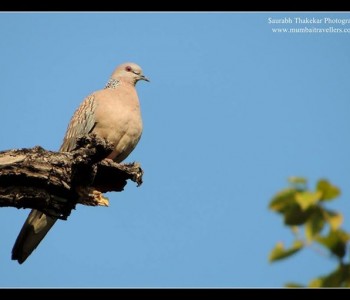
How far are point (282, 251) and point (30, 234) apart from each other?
4492 mm

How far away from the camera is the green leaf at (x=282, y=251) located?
1.93 meters

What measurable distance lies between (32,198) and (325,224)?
360 cm

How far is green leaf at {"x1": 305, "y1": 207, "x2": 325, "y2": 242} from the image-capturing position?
6.40 feet

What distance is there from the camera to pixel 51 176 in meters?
5.08

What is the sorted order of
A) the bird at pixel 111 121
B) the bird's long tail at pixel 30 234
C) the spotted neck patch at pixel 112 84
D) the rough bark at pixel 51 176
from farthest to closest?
the spotted neck patch at pixel 112 84 < the bird at pixel 111 121 < the bird's long tail at pixel 30 234 < the rough bark at pixel 51 176

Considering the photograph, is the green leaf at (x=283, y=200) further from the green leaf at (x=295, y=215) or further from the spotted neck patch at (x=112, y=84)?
the spotted neck patch at (x=112, y=84)

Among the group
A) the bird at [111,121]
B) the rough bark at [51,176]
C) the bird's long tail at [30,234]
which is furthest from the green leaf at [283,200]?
the bird at [111,121]

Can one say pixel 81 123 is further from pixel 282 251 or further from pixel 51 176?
pixel 282 251

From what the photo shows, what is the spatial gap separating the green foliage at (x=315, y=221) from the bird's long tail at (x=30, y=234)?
4190mm

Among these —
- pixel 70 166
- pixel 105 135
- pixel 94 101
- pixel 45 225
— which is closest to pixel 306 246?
pixel 70 166

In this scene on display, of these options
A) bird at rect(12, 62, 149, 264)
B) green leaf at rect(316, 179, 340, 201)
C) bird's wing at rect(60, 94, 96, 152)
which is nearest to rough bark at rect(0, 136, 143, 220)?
bird at rect(12, 62, 149, 264)

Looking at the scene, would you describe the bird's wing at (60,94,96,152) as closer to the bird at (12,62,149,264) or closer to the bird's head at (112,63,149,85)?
the bird at (12,62,149,264)

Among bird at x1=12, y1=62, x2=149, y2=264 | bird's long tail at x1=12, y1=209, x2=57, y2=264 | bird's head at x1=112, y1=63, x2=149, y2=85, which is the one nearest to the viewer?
bird's long tail at x1=12, y1=209, x2=57, y2=264

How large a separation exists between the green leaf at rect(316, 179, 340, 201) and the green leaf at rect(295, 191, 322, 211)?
18 millimetres
